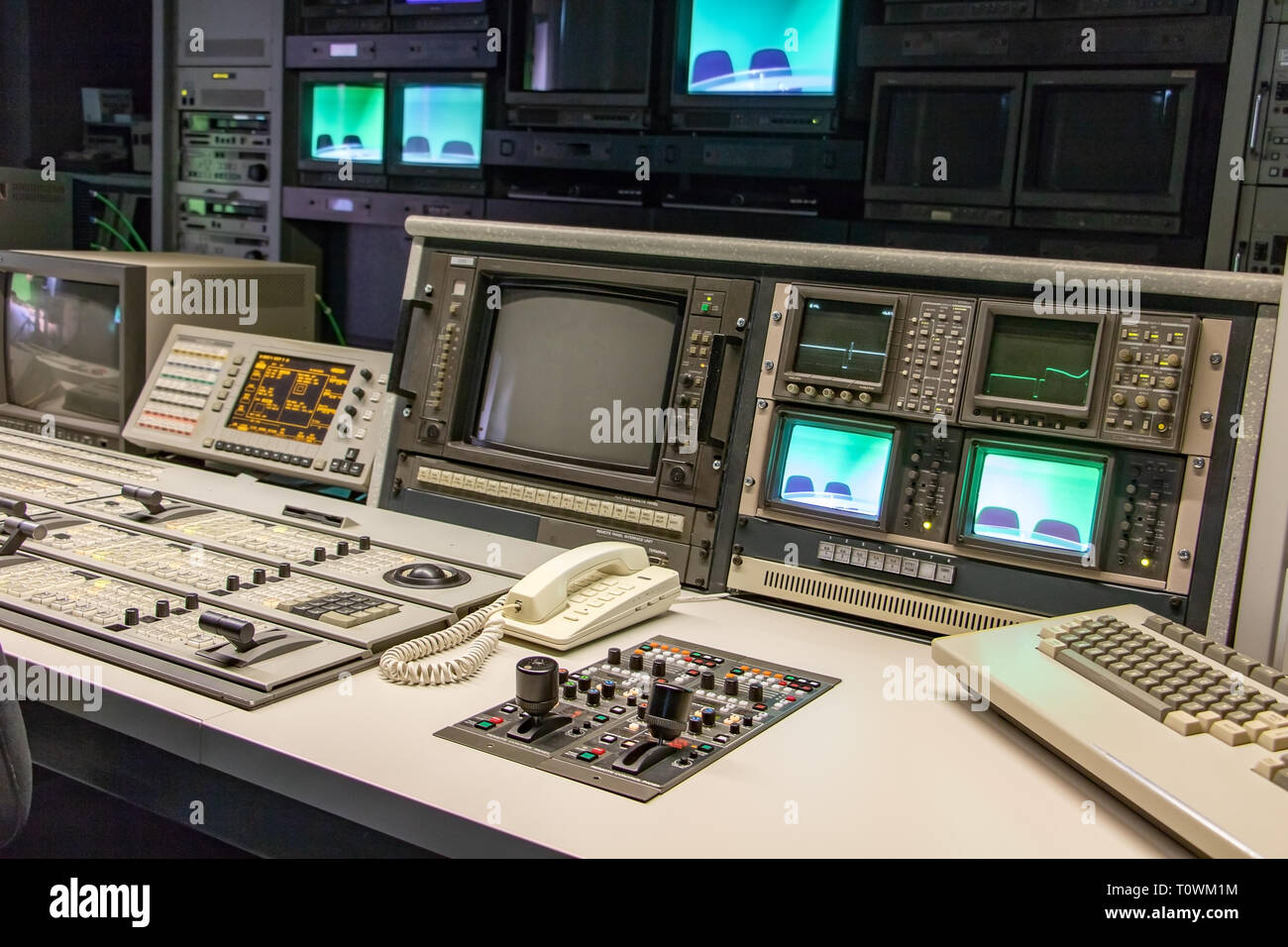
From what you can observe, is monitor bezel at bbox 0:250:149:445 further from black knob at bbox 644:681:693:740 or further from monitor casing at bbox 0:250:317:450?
black knob at bbox 644:681:693:740

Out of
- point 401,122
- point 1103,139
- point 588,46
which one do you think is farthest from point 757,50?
point 401,122

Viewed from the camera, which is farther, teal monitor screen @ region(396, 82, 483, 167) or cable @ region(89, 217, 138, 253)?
cable @ region(89, 217, 138, 253)

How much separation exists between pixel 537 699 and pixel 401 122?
2.72 m

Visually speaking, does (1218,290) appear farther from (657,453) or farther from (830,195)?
(830,195)

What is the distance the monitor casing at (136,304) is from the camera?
254 centimetres

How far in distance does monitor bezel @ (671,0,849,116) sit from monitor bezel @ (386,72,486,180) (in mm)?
602

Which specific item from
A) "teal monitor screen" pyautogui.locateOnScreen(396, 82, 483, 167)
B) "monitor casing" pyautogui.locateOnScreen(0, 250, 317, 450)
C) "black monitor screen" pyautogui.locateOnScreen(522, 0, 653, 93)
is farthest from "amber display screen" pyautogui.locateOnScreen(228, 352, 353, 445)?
"black monitor screen" pyautogui.locateOnScreen(522, 0, 653, 93)

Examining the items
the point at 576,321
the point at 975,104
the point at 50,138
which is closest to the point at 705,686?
the point at 576,321

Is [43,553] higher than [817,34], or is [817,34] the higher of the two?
[817,34]

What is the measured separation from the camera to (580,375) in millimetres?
1909

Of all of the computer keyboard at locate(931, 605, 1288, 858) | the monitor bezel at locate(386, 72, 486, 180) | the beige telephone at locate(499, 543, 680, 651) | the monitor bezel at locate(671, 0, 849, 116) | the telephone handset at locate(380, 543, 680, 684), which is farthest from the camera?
the monitor bezel at locate(386, 72, 486, 180)

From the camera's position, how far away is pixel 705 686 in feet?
4.33

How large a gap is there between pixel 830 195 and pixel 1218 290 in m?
1.78

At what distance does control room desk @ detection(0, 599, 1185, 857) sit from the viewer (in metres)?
1.00
